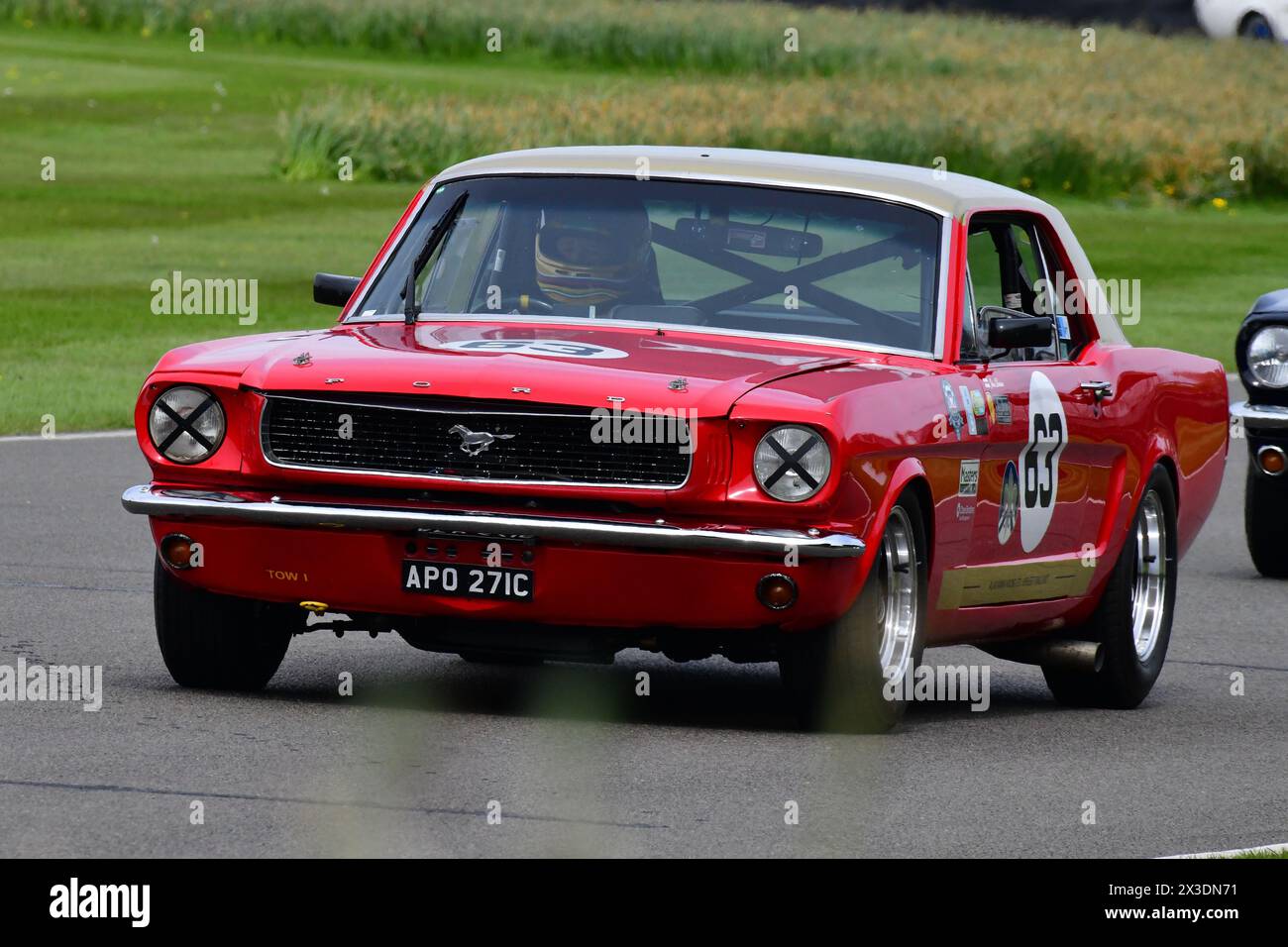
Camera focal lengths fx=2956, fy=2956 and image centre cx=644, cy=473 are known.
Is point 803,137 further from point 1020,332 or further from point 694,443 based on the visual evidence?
point 694,443

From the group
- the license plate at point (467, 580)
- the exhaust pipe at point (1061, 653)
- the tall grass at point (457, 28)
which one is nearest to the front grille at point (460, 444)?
the license plate at point (467, 580)

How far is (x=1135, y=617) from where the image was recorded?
9711 millimetres

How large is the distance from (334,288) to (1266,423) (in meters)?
4.85

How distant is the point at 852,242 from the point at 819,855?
9.26 ft

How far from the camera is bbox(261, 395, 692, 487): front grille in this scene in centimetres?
765

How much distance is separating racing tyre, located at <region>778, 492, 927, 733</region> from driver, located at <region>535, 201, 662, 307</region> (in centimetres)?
121

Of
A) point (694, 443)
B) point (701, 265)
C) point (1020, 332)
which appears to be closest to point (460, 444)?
point (694, 443)

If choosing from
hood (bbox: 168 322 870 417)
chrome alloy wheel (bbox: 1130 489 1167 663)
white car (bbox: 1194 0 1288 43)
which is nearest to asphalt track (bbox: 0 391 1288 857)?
chrome alloy wheel (bbox: 1130 489 1167 663)

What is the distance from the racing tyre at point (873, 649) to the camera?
25.7 ft

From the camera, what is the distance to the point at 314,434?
313 inches

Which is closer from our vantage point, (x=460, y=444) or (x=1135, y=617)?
(x=460, y=444)
